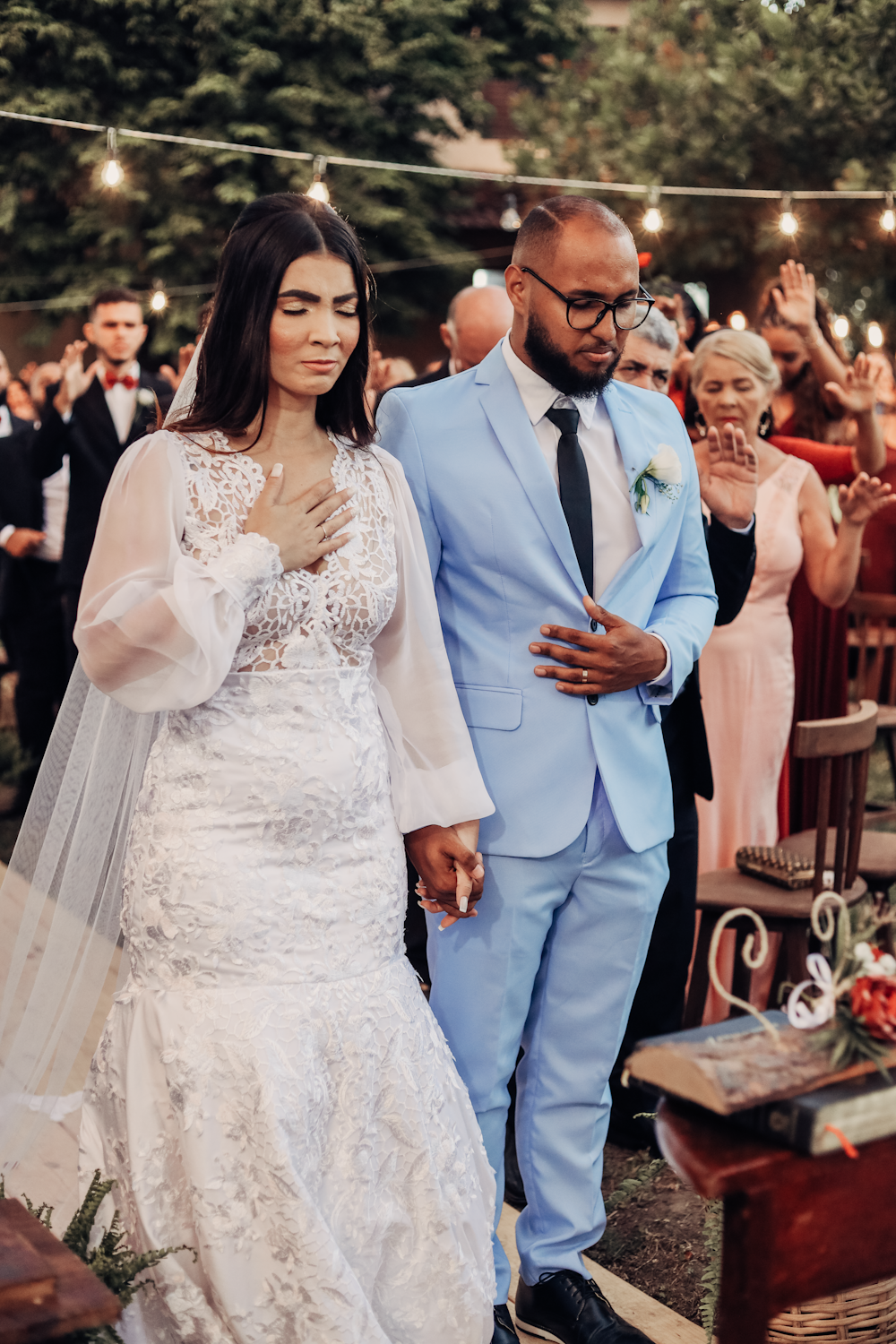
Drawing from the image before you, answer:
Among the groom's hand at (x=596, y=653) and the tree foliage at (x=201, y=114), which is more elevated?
the tree foliage at (x=201, y=114)

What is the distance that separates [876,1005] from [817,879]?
1.84m

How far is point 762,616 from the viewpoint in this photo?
404cm

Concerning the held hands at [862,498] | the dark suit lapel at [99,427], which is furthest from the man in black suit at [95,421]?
the held hands at [862,498]

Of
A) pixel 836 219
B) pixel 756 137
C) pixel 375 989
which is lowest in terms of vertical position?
pixel 375 989

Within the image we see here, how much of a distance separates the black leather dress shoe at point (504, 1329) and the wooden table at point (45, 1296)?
1.04m

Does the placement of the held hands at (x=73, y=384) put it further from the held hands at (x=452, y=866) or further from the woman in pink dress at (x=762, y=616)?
the held hands at (x=452, y=866)

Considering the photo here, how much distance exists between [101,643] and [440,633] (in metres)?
0.60

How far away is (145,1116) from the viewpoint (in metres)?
2.17

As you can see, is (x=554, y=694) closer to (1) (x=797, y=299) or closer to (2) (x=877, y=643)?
(1) (x=797, y=299)

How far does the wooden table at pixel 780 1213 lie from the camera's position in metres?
1.54

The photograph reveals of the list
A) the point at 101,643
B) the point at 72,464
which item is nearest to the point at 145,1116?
the point at 101,643

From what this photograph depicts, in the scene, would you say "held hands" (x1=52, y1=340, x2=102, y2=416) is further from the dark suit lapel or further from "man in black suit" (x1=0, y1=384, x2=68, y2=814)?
"man in black suit" (x1=0, y1=384, x2=68, y2=814)

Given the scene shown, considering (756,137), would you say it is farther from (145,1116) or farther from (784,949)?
(145,1116)

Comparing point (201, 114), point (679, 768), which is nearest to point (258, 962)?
point (679, 768)
